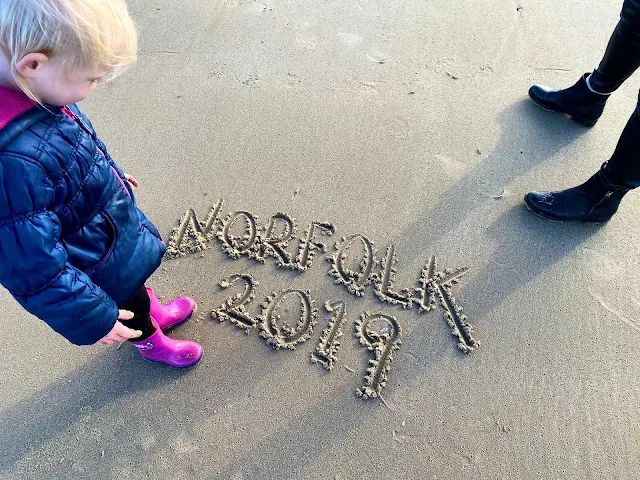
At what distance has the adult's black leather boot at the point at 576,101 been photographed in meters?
2.71

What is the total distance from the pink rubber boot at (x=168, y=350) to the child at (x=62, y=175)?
0.38m

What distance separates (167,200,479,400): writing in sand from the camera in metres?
2.08

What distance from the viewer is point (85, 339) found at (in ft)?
4.71

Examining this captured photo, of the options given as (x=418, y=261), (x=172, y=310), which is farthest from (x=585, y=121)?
(x=172, y=310)

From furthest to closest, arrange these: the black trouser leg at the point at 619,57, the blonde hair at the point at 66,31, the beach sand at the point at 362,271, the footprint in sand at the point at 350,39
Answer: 1. the footprint in sand at the point at 350,39
2. the black trouser leg at the point at 619,57
3. the beach sand at the point at 362,271
4. the blonde hair at the point at 66,31

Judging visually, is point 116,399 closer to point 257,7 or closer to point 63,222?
point 63,222

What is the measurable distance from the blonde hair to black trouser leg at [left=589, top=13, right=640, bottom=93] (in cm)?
218

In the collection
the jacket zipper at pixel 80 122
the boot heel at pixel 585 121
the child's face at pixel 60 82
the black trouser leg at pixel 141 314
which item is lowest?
the black trouser leg at pixel 141 314

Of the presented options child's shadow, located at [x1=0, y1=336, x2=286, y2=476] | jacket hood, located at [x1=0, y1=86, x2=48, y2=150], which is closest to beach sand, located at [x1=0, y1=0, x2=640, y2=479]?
child's shadow, located at [x1=0, y1=336, x2=286, y2=476]

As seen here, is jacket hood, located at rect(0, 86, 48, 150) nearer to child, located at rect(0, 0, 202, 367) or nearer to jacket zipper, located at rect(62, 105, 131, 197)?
Result: child, located at rect(0, 0, 202, 367)

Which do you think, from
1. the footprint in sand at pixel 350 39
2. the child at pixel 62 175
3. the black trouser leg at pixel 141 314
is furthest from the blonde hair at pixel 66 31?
the footprint in sand at pixel 350 39

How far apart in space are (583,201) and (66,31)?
2265mm

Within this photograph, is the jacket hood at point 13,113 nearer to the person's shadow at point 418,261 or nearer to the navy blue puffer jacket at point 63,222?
the navy blue puffer jacket at point 63,222

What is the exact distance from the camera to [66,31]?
1089 millimetres
